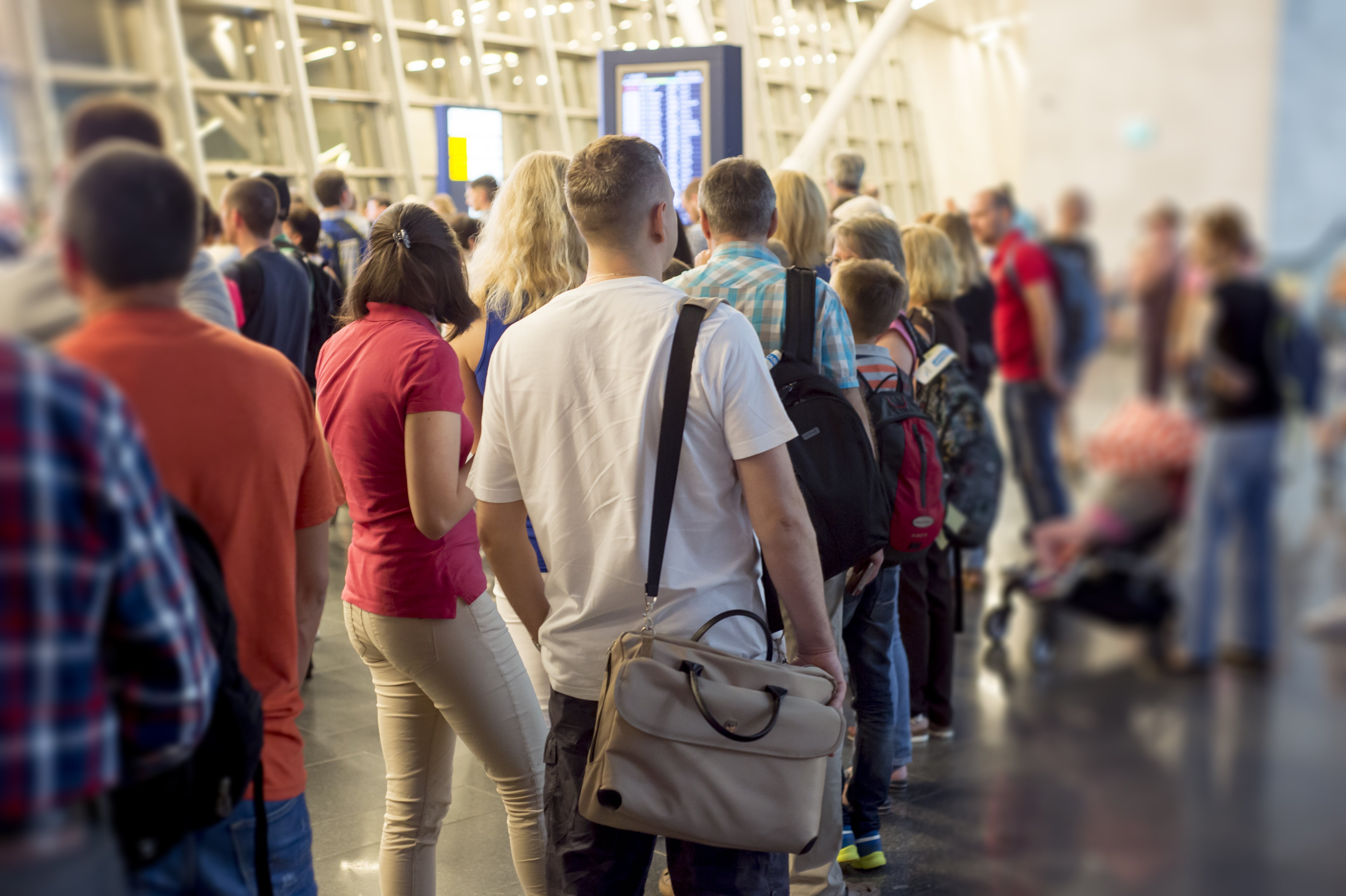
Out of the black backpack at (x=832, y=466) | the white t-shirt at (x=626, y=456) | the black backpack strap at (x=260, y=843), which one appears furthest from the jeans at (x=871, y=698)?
the black backpack strap at (x=260, y=843)

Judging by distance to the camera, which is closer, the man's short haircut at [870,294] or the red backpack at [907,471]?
the red backpack at [907,471]

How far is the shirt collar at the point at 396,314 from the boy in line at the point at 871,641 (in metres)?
1.07

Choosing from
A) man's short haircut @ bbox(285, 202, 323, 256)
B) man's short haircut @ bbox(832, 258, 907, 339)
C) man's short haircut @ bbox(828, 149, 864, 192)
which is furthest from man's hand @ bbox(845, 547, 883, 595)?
man's short haircut @ bbox(285, 202, 323, 256)

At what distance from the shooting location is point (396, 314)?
2.29 m

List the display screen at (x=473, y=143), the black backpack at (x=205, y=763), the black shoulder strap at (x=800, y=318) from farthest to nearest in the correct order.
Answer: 1. the display screen at (x=473, y=143)
2. the black shoulder strap at (x=800, y=318)
3. the black backpack at (x=205, y=763)

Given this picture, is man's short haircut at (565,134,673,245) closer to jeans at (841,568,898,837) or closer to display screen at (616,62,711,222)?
jeans at (841,568,898,837)

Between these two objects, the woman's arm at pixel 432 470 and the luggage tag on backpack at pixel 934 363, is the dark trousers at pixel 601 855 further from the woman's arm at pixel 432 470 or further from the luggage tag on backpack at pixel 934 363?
the luggage tag on backpack at pixel 934 363

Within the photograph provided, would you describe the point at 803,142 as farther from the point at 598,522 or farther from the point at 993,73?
the point at 993,73

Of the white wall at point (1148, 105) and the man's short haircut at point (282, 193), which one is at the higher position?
the man's short haircut at point (282, 193)

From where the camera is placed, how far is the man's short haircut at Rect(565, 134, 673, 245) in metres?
1.93

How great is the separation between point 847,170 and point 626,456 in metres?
4.16

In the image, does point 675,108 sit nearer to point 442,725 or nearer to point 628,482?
point 442,725

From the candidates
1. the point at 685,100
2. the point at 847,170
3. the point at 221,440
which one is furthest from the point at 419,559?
the point at 685,100

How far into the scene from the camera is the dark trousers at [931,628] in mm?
3445
